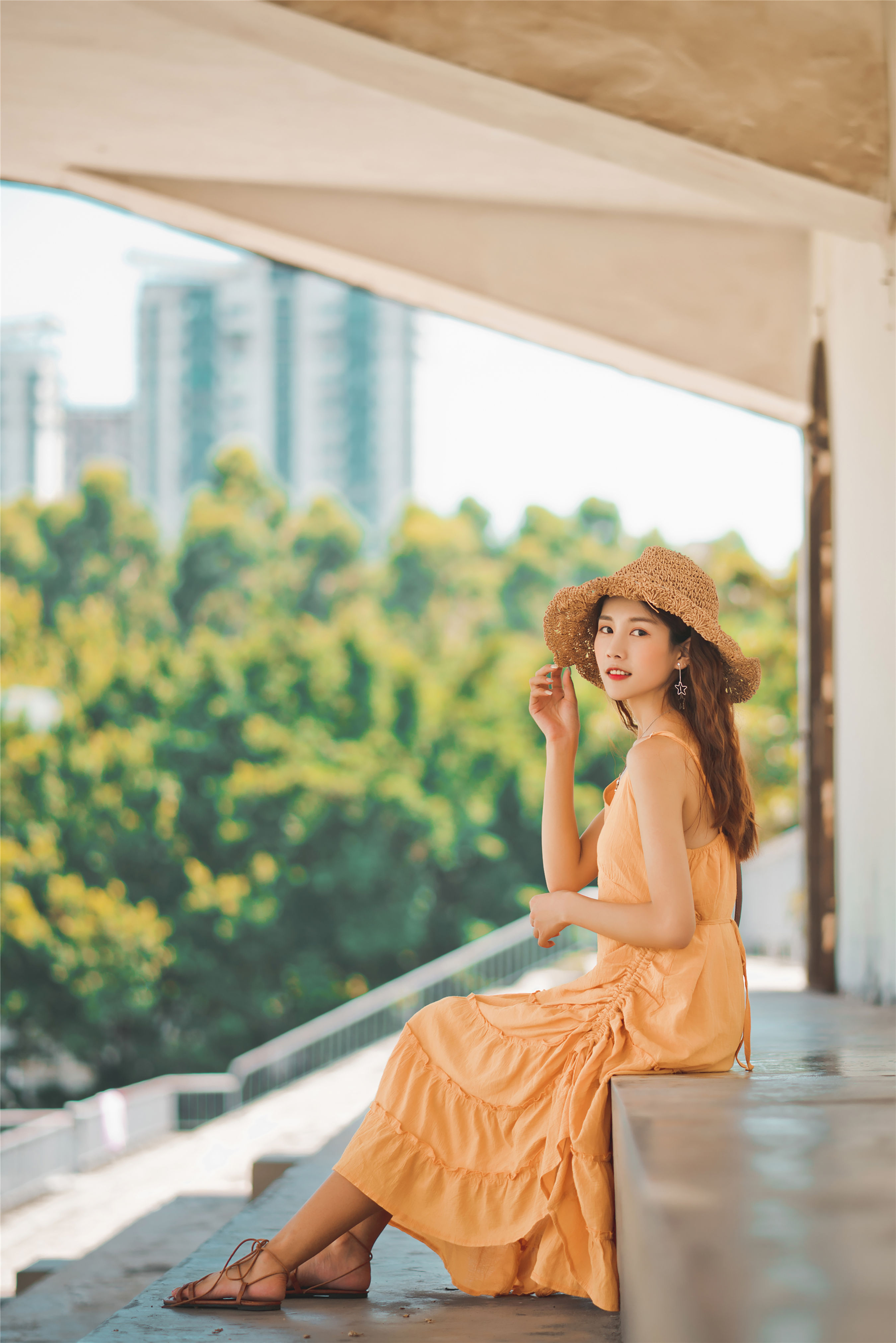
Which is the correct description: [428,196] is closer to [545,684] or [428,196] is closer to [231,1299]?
[545,684]

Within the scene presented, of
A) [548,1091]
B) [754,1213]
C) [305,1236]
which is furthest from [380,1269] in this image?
[754,1213]

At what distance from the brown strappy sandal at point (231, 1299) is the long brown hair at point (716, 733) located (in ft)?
3.63

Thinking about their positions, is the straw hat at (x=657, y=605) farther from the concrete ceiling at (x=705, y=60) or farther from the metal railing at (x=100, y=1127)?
the metal railing at (x=100, y=1127)

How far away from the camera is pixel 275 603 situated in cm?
2039


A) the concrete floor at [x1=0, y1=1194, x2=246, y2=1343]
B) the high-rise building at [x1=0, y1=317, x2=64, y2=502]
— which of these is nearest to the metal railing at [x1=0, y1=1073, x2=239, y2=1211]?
the concrete floor at [x1=0, y1=1194, x2=246, y2=1343]

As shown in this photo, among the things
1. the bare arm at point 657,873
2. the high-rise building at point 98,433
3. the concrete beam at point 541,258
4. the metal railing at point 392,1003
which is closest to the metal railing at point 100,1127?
the metal railing at point 392,1003

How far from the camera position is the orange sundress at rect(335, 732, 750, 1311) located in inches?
78.4

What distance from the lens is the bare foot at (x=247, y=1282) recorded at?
2041 mm

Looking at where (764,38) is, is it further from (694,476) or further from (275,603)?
(694,476)

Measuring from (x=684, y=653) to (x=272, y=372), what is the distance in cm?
5524

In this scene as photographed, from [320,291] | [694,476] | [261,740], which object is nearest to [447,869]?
[261,740]

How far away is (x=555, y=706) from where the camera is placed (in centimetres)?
243

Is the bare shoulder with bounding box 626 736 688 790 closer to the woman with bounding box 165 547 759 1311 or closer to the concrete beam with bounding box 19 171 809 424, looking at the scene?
the woman with bounding box 165 547 759 1311

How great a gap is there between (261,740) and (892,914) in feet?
48.6
